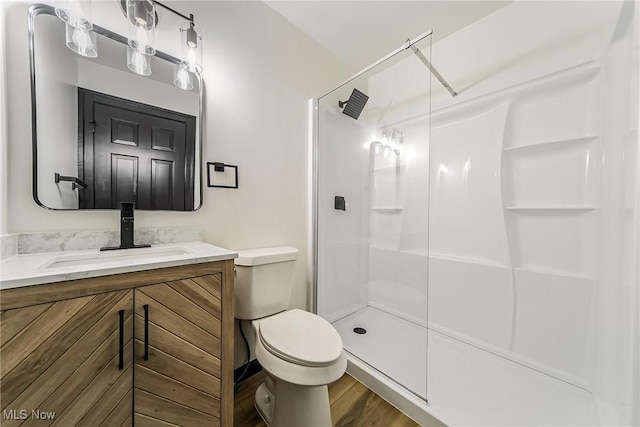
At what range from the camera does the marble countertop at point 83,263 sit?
58 cm

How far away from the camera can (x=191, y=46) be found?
117 centimetres

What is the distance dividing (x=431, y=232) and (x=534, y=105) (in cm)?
107

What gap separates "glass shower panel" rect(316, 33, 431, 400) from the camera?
1658 mm

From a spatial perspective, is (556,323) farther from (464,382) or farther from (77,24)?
(77,24)

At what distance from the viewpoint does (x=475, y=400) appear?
3.99 feet

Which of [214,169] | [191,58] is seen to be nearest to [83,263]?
[214,169]

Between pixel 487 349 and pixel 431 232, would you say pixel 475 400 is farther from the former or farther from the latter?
pixel 431 232

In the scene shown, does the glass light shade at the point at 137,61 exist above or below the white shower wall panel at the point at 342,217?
above

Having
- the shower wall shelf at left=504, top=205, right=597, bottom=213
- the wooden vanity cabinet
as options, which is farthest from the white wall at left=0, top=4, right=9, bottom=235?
the shower wall shelf at left=504, top=205, right=597, bottom=213

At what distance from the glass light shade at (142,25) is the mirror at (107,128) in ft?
0.24

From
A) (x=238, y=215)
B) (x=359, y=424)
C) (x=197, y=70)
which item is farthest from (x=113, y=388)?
(x=197, y=70)

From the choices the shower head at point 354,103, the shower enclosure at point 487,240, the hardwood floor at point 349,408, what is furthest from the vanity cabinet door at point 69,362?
the shower head at point 354,103

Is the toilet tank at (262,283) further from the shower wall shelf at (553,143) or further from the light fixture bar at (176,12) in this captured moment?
the shower wall shelf at (553,143)

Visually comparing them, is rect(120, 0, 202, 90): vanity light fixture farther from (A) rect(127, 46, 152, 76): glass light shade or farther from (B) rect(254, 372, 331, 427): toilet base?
(B) rect(254, 372, 331, 427): toilet base
